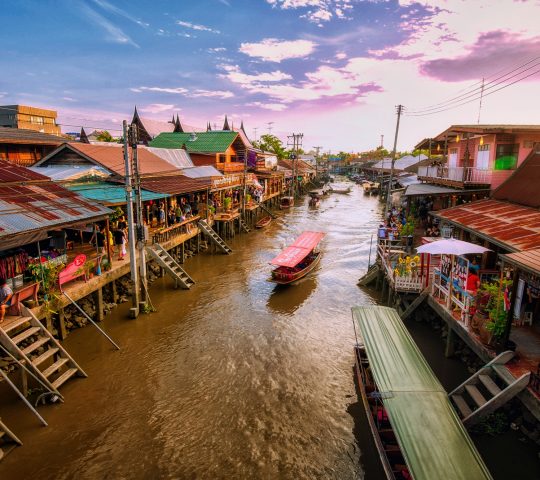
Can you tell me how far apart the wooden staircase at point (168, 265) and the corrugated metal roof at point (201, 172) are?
11.8 meters

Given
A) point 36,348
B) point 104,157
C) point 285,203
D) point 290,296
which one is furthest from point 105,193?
point 285,203

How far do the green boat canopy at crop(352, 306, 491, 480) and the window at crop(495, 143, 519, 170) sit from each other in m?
14.4

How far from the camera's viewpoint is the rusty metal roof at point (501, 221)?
38.1ft

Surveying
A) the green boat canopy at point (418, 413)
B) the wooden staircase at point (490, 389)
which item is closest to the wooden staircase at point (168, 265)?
the green boat canopy at point (418, 413)

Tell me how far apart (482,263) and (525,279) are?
411cm

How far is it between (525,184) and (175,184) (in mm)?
21493

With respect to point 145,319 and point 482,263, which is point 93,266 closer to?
point 145,319

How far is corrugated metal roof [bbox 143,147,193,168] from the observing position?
110ft

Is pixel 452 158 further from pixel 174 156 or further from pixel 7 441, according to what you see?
pixel 7 441

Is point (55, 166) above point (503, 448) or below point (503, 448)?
above

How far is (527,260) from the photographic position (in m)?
8.88

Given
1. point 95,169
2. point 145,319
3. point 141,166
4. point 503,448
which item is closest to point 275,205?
point 141,166

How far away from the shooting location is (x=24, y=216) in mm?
13070

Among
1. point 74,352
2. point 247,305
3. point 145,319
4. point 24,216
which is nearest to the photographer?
point 24,216
